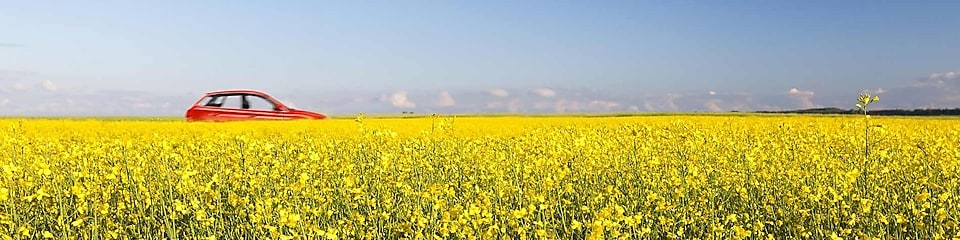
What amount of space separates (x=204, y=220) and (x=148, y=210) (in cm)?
202

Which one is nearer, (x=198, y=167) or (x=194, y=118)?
(x=198, y=167)

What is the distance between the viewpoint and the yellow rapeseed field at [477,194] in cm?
452

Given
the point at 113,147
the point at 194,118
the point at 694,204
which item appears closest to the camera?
the point at 694,204

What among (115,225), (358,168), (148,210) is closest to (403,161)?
(358,168)

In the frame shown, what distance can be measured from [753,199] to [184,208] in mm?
4185

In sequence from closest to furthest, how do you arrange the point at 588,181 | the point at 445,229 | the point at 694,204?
the point at 445,229, the point at 694,204, the point at 588,181

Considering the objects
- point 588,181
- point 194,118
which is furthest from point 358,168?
point 194,118

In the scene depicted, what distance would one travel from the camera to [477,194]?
20.9 feet

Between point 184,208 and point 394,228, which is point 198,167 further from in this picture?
point 394,228

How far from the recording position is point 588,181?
7.18 metres

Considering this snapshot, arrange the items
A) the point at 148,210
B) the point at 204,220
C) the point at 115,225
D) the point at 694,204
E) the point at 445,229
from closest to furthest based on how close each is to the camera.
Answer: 1. the point at 445,229
2. the point at 204,220
3. the point at 115,225
4. the point at 694,204
5. the point at 148,210

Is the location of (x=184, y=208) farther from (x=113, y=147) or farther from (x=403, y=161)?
(x=113, y=147)

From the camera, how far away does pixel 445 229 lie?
3859mm

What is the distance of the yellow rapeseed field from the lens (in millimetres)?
4520
